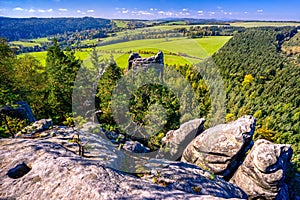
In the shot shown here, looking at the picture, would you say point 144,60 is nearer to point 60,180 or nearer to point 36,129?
point 36,129

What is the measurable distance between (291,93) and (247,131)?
229 feet

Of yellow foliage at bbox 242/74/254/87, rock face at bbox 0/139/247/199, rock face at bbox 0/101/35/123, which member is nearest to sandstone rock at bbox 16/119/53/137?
rock face at bbox 0/101/35/123

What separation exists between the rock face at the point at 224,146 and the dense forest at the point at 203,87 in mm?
6578

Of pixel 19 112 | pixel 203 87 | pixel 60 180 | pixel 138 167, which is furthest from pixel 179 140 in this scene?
pixel 203 87

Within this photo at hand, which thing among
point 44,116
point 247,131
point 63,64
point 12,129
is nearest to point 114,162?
point 12,129

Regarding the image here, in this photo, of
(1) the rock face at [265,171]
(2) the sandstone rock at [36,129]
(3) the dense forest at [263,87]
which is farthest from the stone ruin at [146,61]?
(3) the dense forest at [263,87]

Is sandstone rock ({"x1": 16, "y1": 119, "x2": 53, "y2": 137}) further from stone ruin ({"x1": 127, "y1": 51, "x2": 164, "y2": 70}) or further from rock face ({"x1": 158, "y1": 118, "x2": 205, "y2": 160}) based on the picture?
stone ruin ({"x1": 127, "y1": 51, "x2": 164, "y2": 70})

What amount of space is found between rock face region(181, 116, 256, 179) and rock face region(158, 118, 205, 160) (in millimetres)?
2659

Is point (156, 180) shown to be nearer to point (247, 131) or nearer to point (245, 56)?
point (247, 131)

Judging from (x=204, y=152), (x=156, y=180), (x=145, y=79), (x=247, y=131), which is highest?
(x=145, y=79)

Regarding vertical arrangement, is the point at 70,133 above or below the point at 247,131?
above

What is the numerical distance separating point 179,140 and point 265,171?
31.4 feet

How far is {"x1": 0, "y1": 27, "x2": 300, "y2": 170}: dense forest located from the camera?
24566 millimetres

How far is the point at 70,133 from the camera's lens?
1603cm
